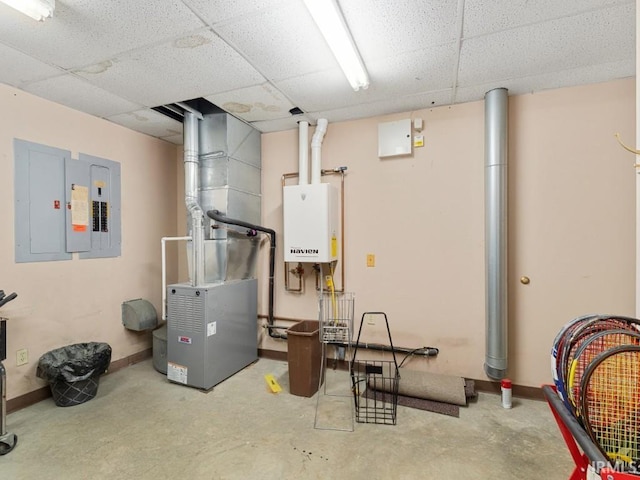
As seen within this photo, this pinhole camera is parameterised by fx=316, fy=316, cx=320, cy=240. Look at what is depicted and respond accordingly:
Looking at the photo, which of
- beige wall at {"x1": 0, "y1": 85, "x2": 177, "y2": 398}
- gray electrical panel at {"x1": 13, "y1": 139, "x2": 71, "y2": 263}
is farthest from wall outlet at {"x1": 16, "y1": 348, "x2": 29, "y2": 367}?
gray electrical panel at {"x1": 13, "y1": 139, "x2": 71, "y2": 263}

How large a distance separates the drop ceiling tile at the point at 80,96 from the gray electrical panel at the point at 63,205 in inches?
16.6

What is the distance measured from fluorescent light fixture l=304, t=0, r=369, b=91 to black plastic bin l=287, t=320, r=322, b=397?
2.05 m

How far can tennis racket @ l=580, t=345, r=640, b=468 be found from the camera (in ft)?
2.97

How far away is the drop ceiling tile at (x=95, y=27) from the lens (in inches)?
65.7

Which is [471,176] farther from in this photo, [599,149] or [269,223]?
[269,223]

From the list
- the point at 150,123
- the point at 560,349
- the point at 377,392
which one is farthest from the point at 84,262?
the point at 560,349

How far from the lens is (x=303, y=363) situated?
8.94 ft

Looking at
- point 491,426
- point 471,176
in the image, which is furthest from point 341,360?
point 471,176

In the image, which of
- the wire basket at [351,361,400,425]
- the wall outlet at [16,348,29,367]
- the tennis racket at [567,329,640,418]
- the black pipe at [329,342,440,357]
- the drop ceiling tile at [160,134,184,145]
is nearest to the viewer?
the tennis racket at [567,329,640,418]

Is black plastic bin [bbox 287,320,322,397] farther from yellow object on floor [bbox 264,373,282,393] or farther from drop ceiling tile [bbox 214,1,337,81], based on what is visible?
drop ceiling tile [bbox 214,1,337,81]

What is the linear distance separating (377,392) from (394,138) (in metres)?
2.32

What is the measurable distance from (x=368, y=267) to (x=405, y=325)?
0.66 meters

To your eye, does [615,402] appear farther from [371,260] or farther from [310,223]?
[310,223]

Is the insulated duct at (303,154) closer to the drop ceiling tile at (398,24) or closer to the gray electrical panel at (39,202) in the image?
the drop ceiling tile at (398,24)
